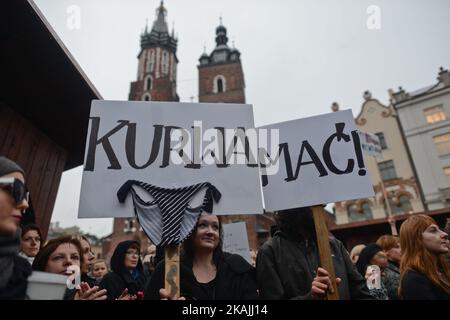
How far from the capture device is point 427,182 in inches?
732

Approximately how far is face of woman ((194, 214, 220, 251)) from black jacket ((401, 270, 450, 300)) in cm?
143

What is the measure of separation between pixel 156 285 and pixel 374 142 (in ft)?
39.5

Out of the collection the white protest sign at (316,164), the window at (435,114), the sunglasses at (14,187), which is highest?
the window at (435,114)

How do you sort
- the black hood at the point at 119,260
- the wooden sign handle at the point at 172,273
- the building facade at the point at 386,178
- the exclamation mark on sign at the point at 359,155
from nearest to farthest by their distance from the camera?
the wooden sign handle at the point at 172,273, the exclamation mark on sign at the point at 359,155, the black hood at the point at 119,260, the building facade at the point at 386,178

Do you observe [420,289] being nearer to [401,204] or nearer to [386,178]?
[401,204]

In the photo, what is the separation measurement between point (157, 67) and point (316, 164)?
139 ft

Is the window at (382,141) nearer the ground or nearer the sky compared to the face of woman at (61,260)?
nearer the sky

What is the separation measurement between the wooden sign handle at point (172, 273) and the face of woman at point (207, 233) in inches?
10.0

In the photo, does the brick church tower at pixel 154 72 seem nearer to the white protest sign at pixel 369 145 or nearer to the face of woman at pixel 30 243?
the white protest sign at pixel 369 145

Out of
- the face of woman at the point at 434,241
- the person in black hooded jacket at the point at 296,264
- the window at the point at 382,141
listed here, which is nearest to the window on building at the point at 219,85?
the window at the point at 382,141

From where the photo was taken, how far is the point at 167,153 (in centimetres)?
209

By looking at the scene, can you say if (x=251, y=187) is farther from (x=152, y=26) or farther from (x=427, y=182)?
(x=152, y=26)

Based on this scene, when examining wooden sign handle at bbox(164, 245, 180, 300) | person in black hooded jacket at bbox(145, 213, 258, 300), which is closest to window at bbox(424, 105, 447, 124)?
person in black hooded jacket at bbox(145, 213, 258, 300)

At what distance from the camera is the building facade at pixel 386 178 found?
19141 millimetres
